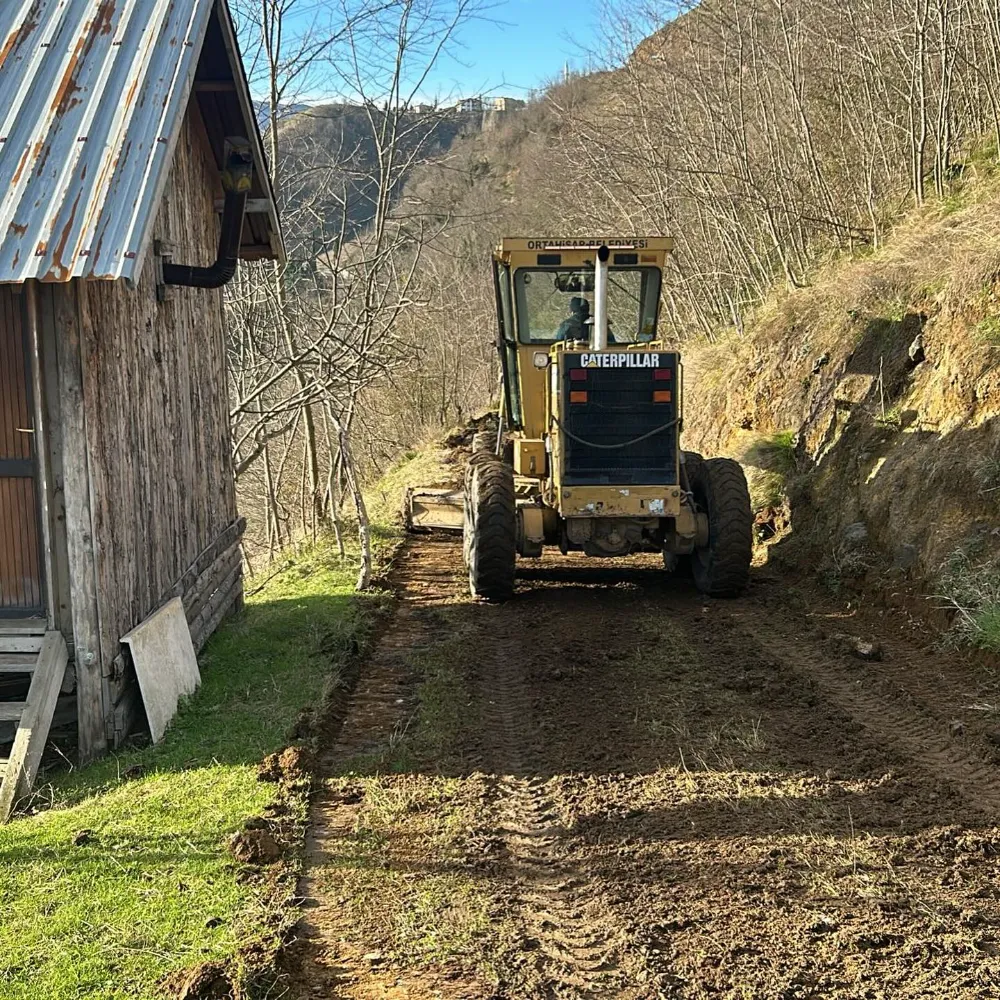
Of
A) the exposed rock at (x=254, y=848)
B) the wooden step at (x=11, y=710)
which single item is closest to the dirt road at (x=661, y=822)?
the exposed rock at (x=254, y=848)

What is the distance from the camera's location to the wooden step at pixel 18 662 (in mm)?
6367

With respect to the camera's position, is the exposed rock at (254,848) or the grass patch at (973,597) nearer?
the exposed rock at (254,848)

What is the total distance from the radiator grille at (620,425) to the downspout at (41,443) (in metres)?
4.39

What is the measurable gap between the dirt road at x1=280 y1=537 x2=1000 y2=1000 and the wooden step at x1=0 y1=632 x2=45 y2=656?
6.26 feet

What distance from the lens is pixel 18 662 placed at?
6.39 metres

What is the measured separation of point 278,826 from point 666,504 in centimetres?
506

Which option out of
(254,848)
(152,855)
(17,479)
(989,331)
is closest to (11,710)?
(17,479)

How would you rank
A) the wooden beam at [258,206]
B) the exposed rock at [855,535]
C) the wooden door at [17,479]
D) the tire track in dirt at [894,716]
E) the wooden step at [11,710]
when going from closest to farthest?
the tire track in dirt at [894,716], the wooden step at [11,710], the wooden door at [17,479], the exposed rock at [855,535], the wooden beam at [258,206]

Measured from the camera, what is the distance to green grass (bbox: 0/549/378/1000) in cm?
386

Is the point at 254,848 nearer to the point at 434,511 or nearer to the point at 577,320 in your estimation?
the point at 577,320

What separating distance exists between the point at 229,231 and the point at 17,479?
2.79 meters

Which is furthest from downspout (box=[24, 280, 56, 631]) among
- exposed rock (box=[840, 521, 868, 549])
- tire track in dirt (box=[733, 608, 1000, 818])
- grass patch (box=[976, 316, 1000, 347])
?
grass patch (box=[976, 316, 1000, 347])

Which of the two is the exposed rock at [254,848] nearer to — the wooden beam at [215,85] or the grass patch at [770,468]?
the wooden beam at [215,85]

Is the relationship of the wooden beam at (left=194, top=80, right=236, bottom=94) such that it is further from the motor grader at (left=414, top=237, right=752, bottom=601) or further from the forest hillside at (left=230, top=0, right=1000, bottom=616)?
the forest hillside at (left=230, top=0, right=1000, bottom=616)
